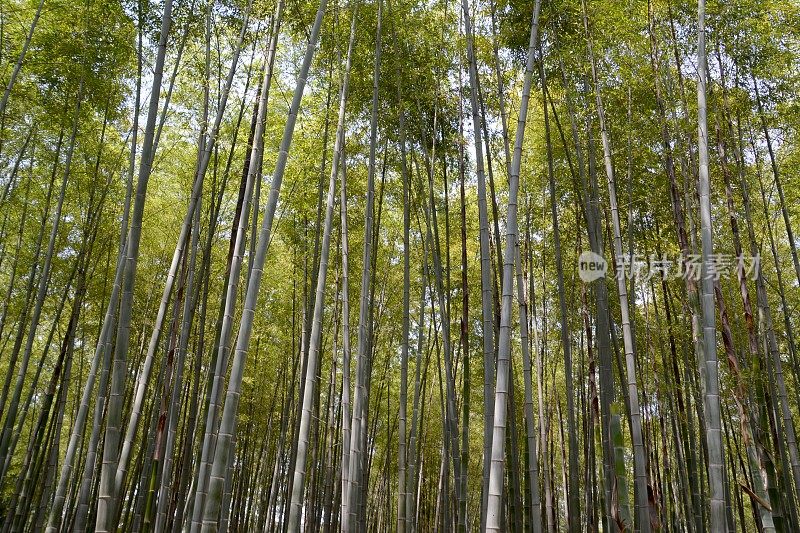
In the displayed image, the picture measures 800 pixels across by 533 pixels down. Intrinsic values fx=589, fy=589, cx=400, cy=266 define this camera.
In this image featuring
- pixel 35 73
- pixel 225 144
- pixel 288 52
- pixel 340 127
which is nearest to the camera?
pixel 340 127

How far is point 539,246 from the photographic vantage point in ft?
22.9

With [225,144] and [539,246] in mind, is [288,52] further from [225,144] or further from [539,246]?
[539,246]

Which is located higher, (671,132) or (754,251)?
(671,132)

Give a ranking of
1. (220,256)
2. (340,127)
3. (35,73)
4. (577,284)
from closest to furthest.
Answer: (340,127), (35,73), (577,284), (220,256)

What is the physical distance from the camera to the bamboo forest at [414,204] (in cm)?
325

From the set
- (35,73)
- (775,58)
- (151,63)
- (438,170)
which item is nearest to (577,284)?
(438,170)

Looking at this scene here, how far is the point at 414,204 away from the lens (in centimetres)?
595

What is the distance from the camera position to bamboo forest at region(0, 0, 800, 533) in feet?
10.6

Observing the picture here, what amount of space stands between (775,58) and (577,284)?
295 centimetres

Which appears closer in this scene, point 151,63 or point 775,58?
point 775,58

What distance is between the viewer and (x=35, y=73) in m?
5.33

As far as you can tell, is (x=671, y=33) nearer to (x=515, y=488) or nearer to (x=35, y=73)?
(x=515, y=488)

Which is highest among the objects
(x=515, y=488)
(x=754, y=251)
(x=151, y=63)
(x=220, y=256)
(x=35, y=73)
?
(x=151, y=63)

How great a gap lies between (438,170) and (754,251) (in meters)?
3.15
